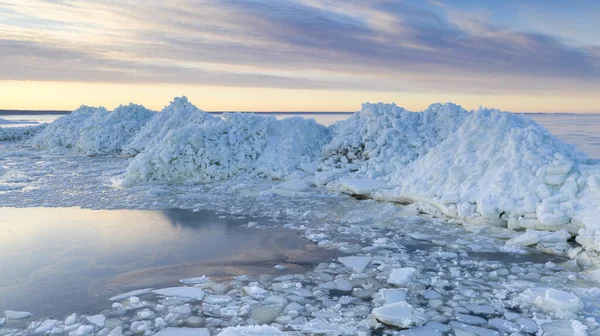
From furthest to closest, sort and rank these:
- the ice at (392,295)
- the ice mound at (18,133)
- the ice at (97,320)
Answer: the ice mound at (18,133)
the ice at (392,295)
the ice at (97,320)

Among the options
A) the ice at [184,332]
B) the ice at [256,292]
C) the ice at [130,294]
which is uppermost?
the ice at [256,292]

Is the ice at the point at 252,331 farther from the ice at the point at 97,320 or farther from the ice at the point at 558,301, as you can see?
the ice at the point at 558,301

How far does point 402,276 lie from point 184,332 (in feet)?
7.01

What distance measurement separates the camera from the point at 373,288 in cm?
418

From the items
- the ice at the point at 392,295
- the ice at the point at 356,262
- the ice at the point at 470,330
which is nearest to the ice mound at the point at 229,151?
the ice at the point at 356,262

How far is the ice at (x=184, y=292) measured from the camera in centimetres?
398

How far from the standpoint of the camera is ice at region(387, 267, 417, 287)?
14.0 feet

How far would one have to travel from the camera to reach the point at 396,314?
348 cm

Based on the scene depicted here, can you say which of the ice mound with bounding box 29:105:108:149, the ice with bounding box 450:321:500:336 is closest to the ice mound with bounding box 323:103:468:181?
the ice with bounding box 450:321:500:336

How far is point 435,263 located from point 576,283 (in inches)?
52.9

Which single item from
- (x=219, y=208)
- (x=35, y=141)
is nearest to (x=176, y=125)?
(x=219, y=208)

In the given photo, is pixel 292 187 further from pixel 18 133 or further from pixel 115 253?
pixel 18 133

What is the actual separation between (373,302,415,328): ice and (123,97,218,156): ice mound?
11258 mm

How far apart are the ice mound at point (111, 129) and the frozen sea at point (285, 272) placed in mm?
9911
